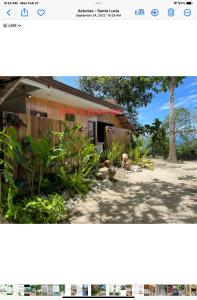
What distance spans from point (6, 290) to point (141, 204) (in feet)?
14.9

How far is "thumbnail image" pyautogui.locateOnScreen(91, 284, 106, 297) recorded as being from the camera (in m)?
2.03

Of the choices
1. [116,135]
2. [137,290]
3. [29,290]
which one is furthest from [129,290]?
[116,135]

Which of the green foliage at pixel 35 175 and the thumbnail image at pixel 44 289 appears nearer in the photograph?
the thumbnail image at pixel 44 289

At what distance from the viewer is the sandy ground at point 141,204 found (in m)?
5.29

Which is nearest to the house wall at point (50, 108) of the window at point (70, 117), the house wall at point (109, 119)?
the window at point (70, 117)

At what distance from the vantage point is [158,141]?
18.6m

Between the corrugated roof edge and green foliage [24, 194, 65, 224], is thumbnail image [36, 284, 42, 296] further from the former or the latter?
the corrugated roof edge

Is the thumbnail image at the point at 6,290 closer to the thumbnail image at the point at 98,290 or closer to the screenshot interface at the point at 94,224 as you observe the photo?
the screenshot interface at the point at 94,224

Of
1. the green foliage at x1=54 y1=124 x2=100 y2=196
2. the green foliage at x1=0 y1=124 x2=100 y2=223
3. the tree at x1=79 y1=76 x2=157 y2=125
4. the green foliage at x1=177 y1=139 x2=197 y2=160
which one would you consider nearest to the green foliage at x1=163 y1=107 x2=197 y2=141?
the green foliage at x1=177 y1=139 x2=197 y2=160

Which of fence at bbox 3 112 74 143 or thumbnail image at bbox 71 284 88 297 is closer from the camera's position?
thumbnail image at bbox 71 284 88 297

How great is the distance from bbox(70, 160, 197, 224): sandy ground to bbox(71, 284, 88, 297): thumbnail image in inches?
117

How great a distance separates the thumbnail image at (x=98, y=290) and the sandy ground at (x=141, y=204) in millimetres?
2976
